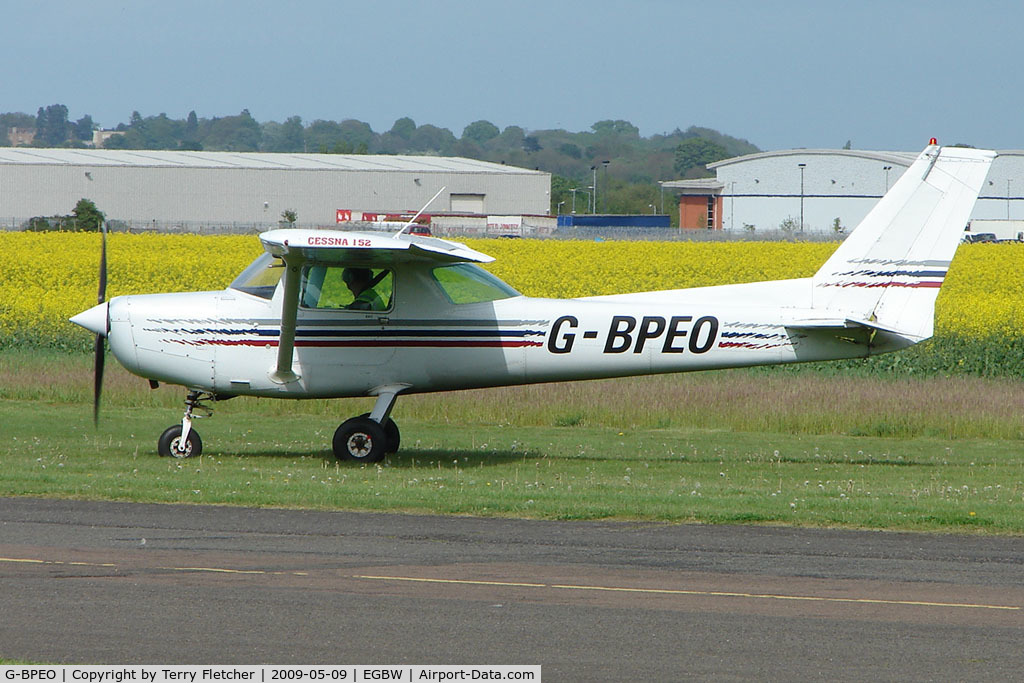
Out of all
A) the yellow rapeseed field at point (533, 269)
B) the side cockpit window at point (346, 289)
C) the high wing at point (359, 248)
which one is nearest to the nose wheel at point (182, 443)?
the side cockpit window at point (346, 289)

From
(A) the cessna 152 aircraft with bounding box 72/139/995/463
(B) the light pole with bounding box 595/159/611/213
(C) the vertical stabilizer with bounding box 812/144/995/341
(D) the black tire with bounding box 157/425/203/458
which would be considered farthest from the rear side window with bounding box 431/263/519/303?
(B) the light pole with bounding box 595/159/611/213

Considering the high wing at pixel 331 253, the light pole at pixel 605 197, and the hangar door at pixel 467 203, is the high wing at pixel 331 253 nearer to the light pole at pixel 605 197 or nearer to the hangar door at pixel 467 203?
the hangar door at pixel 467 203

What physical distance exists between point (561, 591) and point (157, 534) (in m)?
3.30

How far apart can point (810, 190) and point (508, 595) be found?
88.7 metres

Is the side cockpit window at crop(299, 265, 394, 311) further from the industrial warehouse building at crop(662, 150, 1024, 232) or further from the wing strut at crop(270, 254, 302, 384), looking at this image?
the industrial warehouse building at crop(662, 150, 1024, 232)

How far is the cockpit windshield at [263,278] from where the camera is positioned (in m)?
14.4

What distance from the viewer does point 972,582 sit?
8328mm

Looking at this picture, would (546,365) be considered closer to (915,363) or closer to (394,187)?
(915,363)

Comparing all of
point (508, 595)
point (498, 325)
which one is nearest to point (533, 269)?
point (498, 325)

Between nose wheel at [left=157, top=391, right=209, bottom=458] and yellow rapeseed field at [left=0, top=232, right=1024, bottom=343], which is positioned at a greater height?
yellow rapeseed field at [left=0, top=232, right=1024, bottom=343]

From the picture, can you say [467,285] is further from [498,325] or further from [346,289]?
[346,289]

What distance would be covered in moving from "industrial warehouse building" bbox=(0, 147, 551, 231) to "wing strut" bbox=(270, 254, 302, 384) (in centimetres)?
6090

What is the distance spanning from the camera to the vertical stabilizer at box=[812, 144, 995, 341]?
1416cm

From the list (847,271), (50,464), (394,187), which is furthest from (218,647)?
(394,187)
